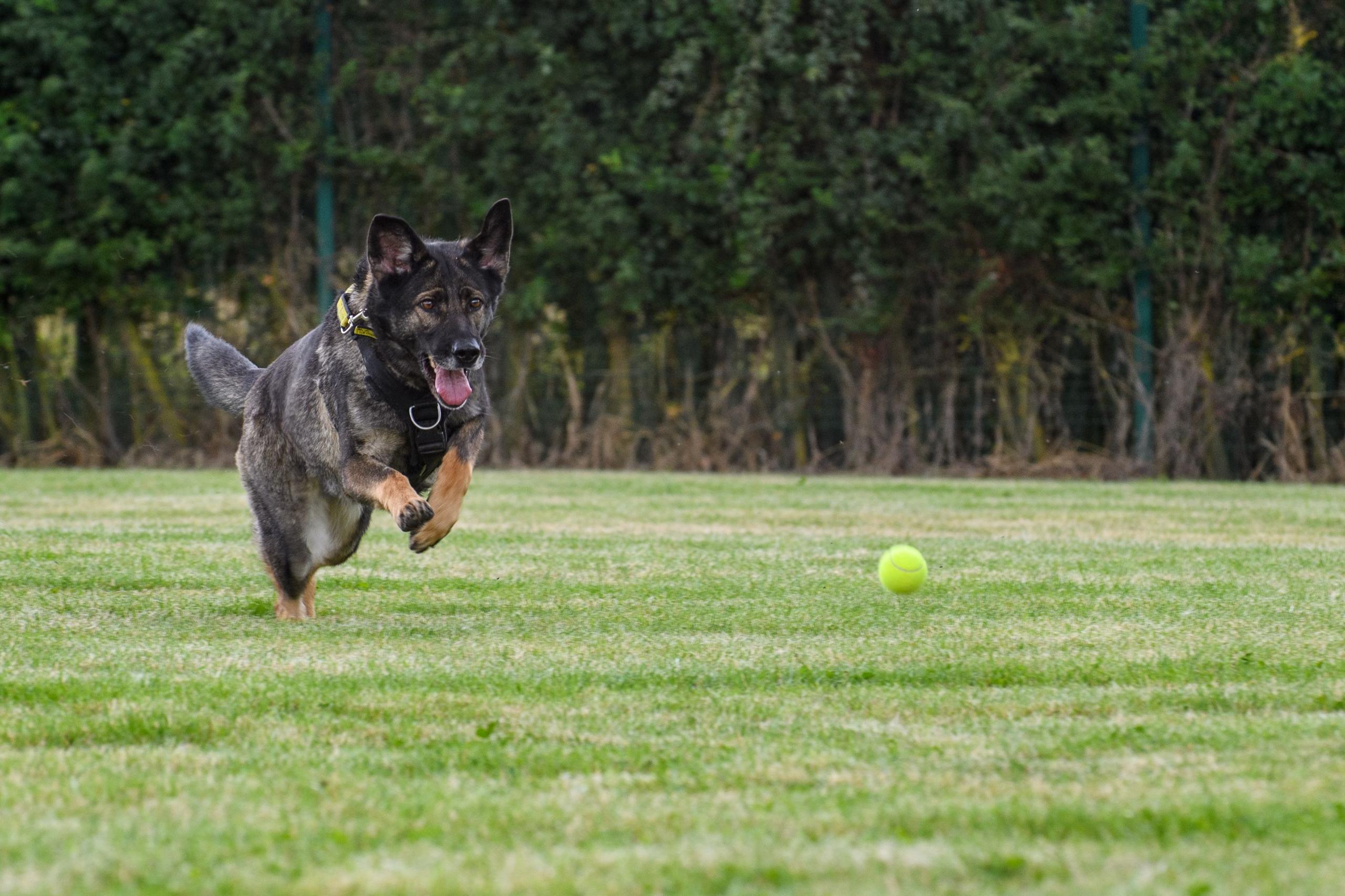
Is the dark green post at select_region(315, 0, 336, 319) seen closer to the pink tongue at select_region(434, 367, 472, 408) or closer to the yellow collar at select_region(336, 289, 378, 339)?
the yellow collar at select_region(336, 289, 378, 339)

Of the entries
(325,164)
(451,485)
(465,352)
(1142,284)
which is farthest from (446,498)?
(325,164)

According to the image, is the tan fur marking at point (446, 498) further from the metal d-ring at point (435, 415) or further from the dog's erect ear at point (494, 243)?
the dog's erect ear at point (494, 243)

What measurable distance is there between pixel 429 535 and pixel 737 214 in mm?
10572

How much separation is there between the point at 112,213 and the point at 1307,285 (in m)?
10.9

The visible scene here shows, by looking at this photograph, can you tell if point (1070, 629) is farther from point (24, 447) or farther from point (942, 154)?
point (24, 447)

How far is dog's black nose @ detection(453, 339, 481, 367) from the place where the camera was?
6.11 meters

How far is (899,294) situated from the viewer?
16.3 m

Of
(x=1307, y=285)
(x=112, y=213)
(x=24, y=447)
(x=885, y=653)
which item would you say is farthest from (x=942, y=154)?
(x=885, y=653)

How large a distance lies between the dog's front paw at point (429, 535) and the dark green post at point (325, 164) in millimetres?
11190

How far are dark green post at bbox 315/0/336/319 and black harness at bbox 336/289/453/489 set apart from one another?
10955 millimetres

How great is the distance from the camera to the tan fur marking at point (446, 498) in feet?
20.4

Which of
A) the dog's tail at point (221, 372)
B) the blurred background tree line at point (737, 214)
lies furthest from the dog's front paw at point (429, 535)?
the blurred background tree line at point (737, 214)

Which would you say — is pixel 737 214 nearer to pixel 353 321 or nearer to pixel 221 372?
pixel 221 372

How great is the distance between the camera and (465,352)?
6.11 meters
